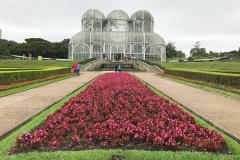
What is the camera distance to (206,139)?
5688 mm

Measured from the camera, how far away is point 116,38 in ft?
223

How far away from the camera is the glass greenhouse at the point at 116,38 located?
6544 cm

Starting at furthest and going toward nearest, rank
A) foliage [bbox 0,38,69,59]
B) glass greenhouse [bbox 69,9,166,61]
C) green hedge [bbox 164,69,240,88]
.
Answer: foliage [bbox 0,38,69,59]
glass greenhouse [bbox 69,9,166,61]
green hedge [bbox 164,69,240,88]

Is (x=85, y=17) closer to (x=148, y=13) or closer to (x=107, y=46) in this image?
(x=107, y=46)

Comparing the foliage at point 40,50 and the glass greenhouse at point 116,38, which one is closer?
the glass greenhouse at point 116,38

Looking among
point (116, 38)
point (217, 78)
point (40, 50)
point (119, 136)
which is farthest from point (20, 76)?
point (40, 50)

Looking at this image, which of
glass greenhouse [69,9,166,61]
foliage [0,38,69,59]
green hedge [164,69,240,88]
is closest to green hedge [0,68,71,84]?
green hedge [164,69,240,88]

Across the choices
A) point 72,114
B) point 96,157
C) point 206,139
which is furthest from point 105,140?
point 72,114

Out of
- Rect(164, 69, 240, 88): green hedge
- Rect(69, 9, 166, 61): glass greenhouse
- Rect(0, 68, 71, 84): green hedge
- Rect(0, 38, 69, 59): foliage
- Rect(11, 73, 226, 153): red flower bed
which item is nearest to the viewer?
Rect(11, 73, 226, 153): red flower bed

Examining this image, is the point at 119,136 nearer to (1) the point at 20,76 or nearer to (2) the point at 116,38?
(1) the point at 20,76

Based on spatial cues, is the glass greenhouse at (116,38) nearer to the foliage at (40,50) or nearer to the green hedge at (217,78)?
the foliage at (40,50)

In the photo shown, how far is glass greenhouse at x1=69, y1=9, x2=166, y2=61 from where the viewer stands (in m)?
65.4

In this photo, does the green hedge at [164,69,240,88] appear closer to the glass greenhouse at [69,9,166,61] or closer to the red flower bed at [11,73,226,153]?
the red flower bed at [11,73,226,153]

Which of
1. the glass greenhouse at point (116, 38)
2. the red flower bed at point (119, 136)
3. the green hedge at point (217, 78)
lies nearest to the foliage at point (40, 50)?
the glass greenhouse at point (116, 38)
